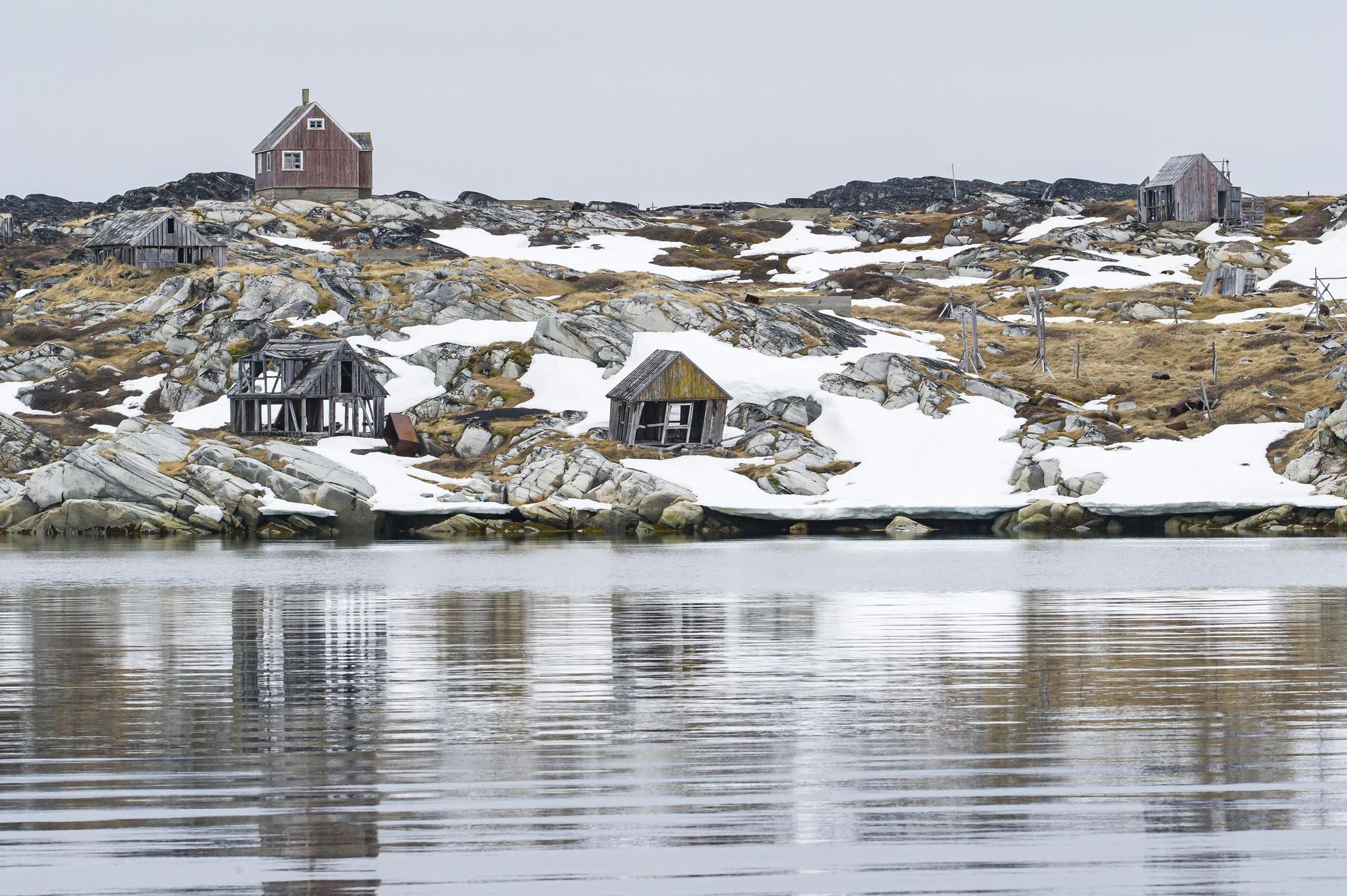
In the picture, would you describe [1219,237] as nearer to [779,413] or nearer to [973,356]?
[973,356]

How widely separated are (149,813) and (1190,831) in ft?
26.3

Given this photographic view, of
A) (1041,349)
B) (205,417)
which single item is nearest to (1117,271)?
(1041,349)

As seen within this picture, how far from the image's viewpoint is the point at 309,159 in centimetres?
13112

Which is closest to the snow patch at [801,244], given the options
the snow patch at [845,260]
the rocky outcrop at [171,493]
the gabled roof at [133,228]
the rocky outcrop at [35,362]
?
the snow patch at [845,260]

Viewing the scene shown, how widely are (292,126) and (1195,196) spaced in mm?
74825

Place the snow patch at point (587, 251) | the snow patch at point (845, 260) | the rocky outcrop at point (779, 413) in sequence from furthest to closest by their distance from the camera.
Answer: the snow patch at point (845, 260) → the snow patch at point (587, 251) → the rocky outcrop at point (779, 413)

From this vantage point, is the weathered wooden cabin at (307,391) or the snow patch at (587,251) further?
the snow patch at (587,251)

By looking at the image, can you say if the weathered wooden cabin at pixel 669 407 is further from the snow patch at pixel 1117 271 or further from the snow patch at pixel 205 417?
the snow patch at pixel 1117 271

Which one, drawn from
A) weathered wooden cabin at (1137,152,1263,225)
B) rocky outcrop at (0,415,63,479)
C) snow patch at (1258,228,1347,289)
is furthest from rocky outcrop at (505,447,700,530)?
weathered wooden cabin at (1137,152,1263,225)

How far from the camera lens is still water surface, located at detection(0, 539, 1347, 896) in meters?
11.0

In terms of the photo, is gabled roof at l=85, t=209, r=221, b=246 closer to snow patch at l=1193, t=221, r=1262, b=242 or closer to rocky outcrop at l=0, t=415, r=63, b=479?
rocky outcrop at l=0, t=415, r=63, b=479

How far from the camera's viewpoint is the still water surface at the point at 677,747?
10961mm

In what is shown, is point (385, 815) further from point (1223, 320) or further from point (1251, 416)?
point (1223, 320)

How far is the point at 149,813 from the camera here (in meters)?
12.7
